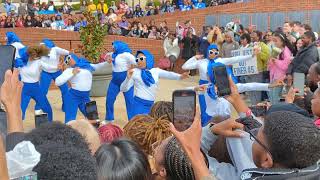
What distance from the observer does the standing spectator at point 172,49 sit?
18.4 meters

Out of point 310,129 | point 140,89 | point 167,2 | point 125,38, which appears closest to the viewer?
point 310,129

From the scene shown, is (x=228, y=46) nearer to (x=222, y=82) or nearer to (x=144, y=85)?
(x=144, y=85)

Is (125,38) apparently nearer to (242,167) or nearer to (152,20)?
(152,20)

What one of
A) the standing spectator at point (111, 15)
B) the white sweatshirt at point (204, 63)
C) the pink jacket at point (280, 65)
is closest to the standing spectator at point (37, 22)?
the standing spectator at point (111, 15)

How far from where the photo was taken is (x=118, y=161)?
269cm

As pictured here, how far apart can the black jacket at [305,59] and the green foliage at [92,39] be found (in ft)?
19.4

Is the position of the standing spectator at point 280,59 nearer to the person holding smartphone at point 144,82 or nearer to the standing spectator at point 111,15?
the person holding smartphone at point 144,82

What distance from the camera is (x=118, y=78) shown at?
412 inches

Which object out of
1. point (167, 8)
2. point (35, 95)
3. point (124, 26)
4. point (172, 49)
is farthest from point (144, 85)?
point (167, 8)

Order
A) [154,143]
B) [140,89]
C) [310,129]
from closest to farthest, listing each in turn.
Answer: [310,129] → [154,143] → [140,89]

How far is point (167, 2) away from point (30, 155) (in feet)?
76.3

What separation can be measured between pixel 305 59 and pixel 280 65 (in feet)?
3.89

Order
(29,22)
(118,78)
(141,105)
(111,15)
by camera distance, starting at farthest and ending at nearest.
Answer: (111,15), (29,22), (118,78), (141,105)

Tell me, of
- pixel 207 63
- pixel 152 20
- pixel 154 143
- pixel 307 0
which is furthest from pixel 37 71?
pixel 307 0
